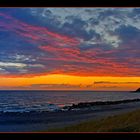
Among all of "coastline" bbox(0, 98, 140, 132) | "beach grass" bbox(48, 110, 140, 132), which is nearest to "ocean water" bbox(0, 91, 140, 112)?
"coastline" bbox(0, 98, 140, 132)

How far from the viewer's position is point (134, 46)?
10.5 feet

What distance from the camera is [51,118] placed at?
130 inches

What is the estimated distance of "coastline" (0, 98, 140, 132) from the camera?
3.09m

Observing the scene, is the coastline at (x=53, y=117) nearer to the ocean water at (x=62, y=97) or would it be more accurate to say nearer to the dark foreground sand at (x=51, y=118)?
the dark foreground sand at (x=51, y=118)

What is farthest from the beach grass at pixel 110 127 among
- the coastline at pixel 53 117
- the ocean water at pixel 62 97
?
the ocean water at pixel 62 97

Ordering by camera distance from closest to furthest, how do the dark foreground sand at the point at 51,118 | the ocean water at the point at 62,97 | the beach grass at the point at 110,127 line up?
the beach grass at the point at 110,127
the dark foreground sand at the point at 51,118
the ocean water at the point at 62,97

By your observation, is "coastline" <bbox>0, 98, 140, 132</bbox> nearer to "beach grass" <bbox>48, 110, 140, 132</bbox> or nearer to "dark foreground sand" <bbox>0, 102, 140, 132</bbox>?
"dark foreground sand" <bbox>0, 102, 140, 132</bbox>

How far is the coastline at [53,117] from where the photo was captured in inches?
122

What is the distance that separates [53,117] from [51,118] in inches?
3.6

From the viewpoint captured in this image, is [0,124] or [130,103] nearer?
[0,124]

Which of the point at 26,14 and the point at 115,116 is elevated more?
the point at 26,14
